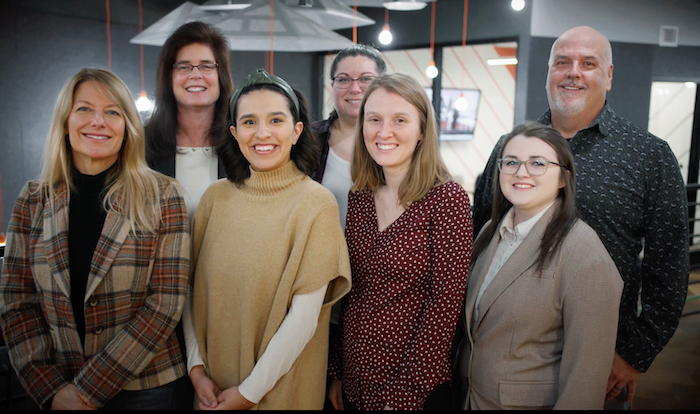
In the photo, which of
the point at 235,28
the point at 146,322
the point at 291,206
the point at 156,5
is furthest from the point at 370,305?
the point at 156,5

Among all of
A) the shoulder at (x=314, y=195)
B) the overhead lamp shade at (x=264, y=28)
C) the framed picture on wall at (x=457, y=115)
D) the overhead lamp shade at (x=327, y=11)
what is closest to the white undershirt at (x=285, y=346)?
the shoulder at (x=314, y=195)

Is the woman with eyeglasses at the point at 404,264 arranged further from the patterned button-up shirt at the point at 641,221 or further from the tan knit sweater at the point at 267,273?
the patterned button-up shirt at the point at 641,221

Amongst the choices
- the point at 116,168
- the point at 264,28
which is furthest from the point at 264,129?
the point at 264,28

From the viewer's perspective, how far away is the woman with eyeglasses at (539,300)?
1559mm

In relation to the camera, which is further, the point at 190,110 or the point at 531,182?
the point at 190,110

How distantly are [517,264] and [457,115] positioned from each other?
6.60 metres

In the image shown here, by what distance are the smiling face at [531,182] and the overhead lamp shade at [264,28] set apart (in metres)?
2.48

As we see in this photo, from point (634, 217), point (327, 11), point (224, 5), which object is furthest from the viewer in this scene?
point (224, 5)

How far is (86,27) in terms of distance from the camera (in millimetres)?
6152

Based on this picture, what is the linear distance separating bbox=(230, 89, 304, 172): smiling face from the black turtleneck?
1.65 feet

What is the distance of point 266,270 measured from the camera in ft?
5.49

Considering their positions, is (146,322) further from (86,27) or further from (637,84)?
(637,84)

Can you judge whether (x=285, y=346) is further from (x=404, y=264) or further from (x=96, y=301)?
(x=96, y=301)

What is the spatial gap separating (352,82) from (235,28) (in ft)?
6.37
